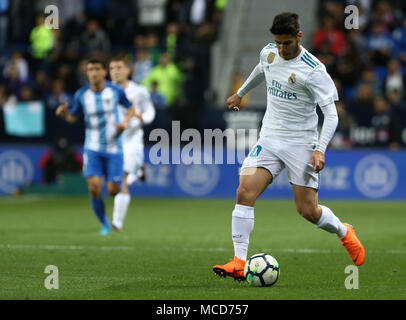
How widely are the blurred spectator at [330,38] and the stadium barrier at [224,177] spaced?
2.96 metres

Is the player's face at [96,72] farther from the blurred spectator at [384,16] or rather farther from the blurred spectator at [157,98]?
the blurred spectator at [384,16]

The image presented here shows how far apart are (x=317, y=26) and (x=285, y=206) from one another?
6884 mm

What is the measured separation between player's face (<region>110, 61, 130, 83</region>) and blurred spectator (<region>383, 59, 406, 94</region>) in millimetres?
8822

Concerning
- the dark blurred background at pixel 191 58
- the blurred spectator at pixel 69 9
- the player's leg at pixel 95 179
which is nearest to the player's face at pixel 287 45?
the player's leg at pixel 95 179

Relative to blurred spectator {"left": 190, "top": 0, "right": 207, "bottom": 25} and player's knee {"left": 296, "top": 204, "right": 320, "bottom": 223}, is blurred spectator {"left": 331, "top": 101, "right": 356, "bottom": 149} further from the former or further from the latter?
player's knee {"left": 296, "top": 204, "right": 320, "bottom": 223}

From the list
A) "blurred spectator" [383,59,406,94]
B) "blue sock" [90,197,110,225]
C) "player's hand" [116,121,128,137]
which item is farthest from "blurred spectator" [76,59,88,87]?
"blue sock" [90,197,110,225]

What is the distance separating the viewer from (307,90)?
7.52 metres

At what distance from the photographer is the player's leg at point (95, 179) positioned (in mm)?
11211

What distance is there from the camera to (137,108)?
1266 cm

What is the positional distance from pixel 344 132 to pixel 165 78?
399cm

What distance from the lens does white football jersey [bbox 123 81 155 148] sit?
12.5 meters

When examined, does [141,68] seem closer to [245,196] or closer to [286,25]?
[245,196]

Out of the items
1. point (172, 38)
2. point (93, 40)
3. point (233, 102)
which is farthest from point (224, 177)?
point (233, 102)
